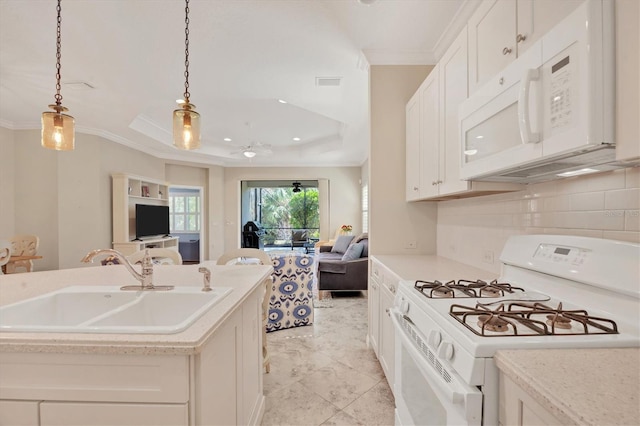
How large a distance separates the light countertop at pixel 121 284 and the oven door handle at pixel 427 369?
0.74 meters

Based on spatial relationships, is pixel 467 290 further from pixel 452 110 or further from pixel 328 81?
pixel 328 81

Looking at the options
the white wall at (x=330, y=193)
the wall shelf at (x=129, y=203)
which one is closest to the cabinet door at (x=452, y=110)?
the wall shelf at (x=129, y=203)

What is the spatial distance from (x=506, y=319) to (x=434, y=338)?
0.78 feet

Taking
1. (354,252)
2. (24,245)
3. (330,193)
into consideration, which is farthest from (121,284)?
(330,193)

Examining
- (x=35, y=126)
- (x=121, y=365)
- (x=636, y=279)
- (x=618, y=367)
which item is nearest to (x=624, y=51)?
(x=636, y=279)

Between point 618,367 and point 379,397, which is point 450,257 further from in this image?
point 618,367

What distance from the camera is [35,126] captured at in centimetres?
470

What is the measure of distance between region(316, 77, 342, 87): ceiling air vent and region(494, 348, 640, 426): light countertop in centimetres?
304

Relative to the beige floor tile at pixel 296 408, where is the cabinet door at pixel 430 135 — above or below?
above

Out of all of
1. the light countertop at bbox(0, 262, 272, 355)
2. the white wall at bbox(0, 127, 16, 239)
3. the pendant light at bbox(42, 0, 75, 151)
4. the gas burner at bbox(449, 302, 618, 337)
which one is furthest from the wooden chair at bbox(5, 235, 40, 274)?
the gas burner at bbox(449, 302, 618, 337)

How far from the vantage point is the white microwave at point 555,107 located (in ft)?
2.78

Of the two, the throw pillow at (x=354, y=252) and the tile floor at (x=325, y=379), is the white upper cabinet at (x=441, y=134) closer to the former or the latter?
the tile floor at (x=325, y=379)

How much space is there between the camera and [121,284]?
5.08ft

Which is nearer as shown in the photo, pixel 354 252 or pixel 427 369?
pixel 427 369
